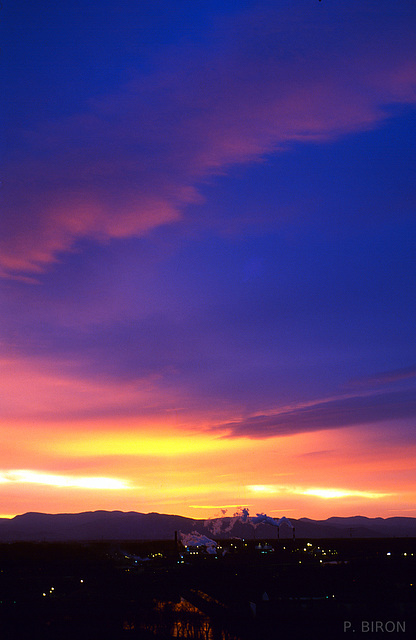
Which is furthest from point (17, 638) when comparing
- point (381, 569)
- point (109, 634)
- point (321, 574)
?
point (381, 569)

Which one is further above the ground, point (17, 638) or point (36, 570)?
point (17, 638)

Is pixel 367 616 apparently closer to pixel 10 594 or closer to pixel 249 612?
pixel 249 612

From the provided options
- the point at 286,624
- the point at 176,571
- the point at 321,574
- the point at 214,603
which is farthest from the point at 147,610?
the point at 176,571

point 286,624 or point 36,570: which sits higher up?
point 286,624

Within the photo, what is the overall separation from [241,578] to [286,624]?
3847 centimetres

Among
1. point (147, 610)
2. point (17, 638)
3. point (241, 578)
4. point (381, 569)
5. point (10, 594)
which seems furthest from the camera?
point (381, 569)

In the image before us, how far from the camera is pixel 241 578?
8381 centimetres

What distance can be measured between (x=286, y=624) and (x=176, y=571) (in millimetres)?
56350

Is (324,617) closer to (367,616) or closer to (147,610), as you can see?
(367,616)

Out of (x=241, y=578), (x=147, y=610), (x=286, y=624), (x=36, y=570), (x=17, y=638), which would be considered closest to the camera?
(x=17, y=638)

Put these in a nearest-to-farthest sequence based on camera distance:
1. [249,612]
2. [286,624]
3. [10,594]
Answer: [286,624]
[249,612]
[10,594]

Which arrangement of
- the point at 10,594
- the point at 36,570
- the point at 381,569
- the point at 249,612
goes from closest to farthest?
the point at 249,612 < the point at 10,594 < the point at 381,569 < the point at 36,570

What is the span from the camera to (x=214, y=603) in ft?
192

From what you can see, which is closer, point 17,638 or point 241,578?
point 17,638
